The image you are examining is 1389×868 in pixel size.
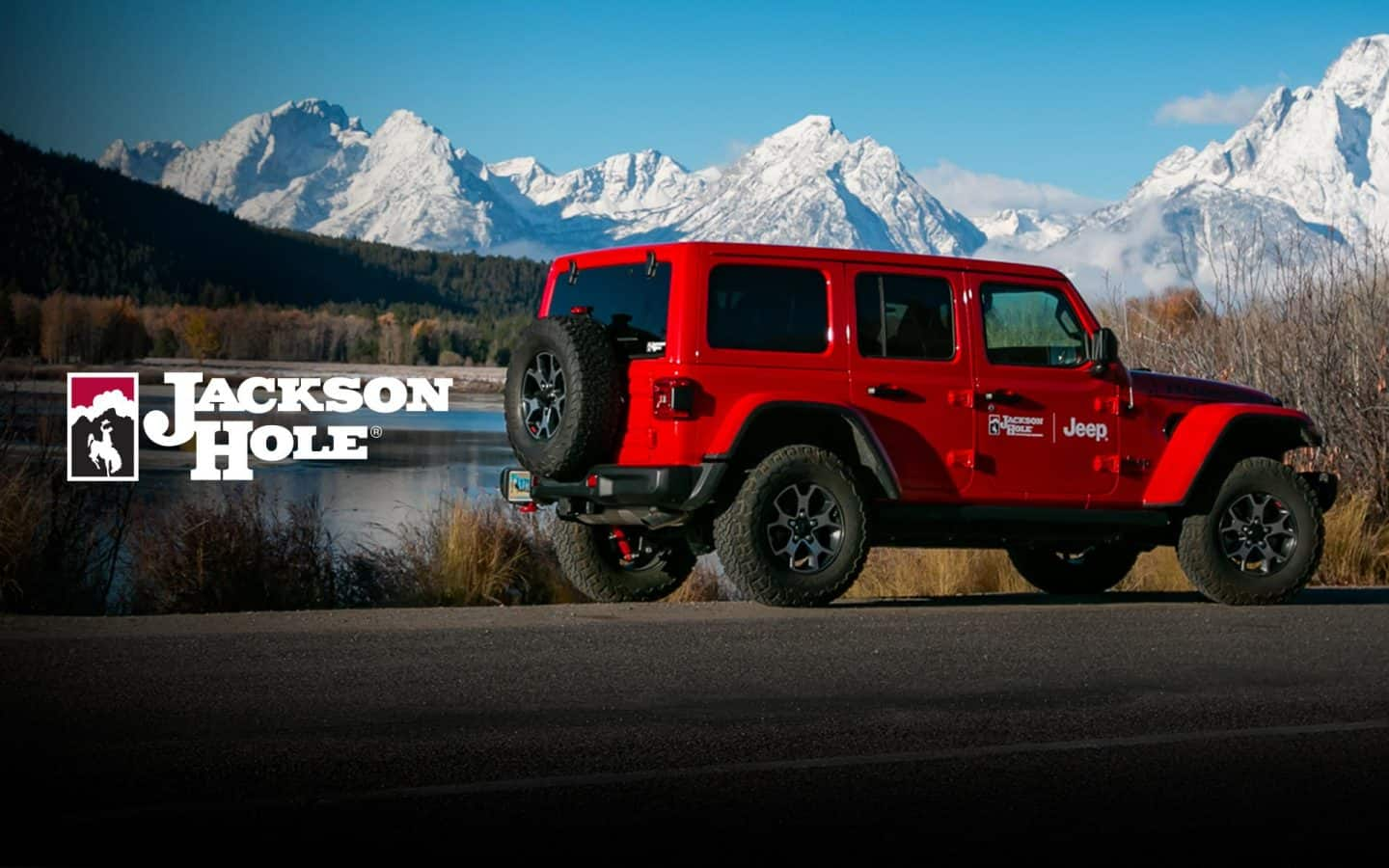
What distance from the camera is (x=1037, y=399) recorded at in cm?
1127

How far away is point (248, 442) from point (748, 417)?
29.5 metres

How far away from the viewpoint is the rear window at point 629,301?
415 inches

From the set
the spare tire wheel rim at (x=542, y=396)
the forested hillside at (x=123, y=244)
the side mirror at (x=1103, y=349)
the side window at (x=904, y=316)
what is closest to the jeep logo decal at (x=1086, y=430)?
the side mirror at (x=1103, y=349)

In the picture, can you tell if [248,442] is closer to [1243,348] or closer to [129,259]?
[1243,348]

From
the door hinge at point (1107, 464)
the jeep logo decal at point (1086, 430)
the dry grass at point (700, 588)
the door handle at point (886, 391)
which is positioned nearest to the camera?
the door handle at point (886, 391)

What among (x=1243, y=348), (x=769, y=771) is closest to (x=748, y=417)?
(x=769, y=771)

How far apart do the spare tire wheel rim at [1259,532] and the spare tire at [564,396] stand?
4140 mm

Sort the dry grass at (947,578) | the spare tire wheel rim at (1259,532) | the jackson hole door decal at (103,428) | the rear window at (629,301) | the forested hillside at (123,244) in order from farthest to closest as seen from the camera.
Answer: the forested hillside at (123,244) → the jackson hole door decal at (103,428) → the dry grass at (947,578) → the spare tire wheel rim at (1259,532) → the rear window at (629,301)

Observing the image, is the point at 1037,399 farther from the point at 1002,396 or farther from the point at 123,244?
the point at 123,244

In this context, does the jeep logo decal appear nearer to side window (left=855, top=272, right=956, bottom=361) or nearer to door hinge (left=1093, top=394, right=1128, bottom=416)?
door hinge (left=1093, top=394, right=1128, bottom=416)

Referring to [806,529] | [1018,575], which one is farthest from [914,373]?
[1018,575]

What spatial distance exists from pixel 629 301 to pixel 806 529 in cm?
173

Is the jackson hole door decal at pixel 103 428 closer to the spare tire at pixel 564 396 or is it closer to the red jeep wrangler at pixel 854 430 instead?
the spare tire at pixel 564 396

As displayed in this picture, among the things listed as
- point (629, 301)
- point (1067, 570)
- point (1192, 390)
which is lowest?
point (1067, 570)
